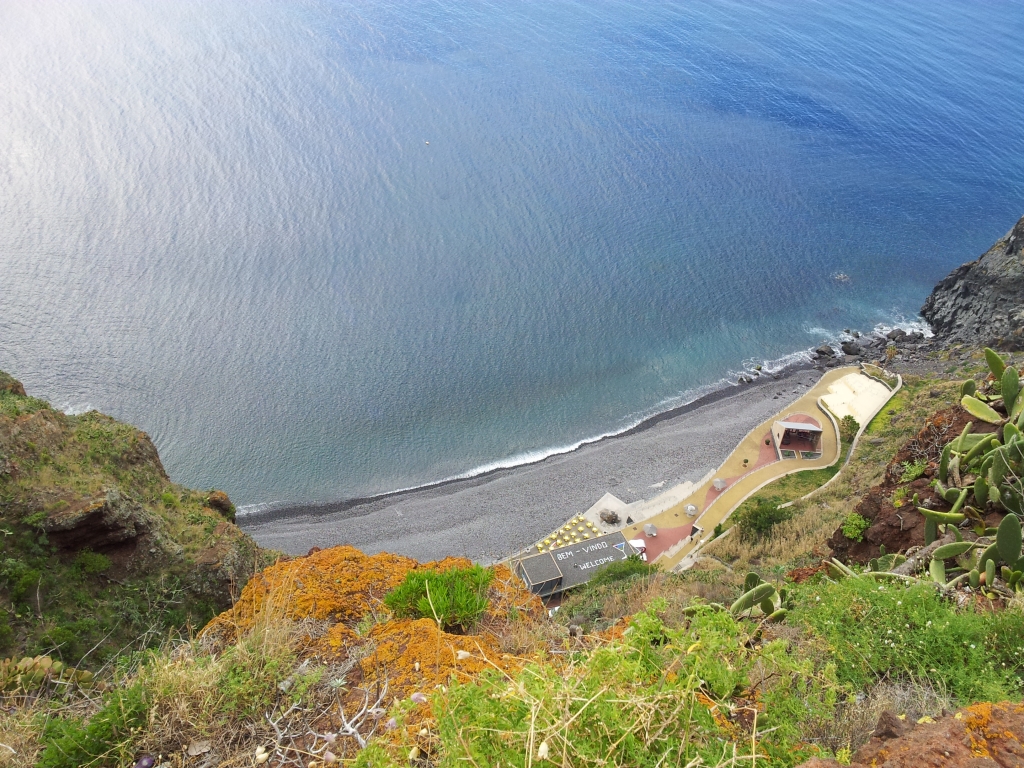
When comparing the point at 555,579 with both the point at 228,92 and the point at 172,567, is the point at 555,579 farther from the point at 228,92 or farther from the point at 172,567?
the point at 228,92

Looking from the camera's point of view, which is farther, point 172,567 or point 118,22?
point 118,22

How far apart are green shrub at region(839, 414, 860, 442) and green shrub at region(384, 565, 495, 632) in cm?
3037

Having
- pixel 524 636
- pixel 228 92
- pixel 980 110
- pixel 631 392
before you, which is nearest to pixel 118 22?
pixel 228 92

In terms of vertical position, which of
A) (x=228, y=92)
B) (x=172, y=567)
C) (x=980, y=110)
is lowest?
(x=172, y=567)

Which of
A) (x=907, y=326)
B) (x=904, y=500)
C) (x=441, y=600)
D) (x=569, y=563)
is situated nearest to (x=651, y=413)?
(x=569, y=563)

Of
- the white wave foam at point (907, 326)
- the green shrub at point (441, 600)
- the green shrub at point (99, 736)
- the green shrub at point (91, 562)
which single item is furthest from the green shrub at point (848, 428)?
the green shrub at point (99, 736)

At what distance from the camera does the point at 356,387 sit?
125 ft

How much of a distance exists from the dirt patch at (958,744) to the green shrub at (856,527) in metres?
8.76

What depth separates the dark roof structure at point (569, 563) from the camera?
25.3 meters

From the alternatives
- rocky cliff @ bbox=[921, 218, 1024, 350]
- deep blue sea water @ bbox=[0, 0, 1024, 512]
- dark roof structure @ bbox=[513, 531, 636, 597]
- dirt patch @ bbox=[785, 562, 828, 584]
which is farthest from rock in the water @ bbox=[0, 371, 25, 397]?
rocky cliff @ bbox=[921, 218, 1024, 350]

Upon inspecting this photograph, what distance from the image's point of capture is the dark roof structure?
25.3m

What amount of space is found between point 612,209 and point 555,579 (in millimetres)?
33932

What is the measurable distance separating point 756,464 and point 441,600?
28669 millimetres

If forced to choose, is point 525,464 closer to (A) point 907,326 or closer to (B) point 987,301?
(A) point 907,326
